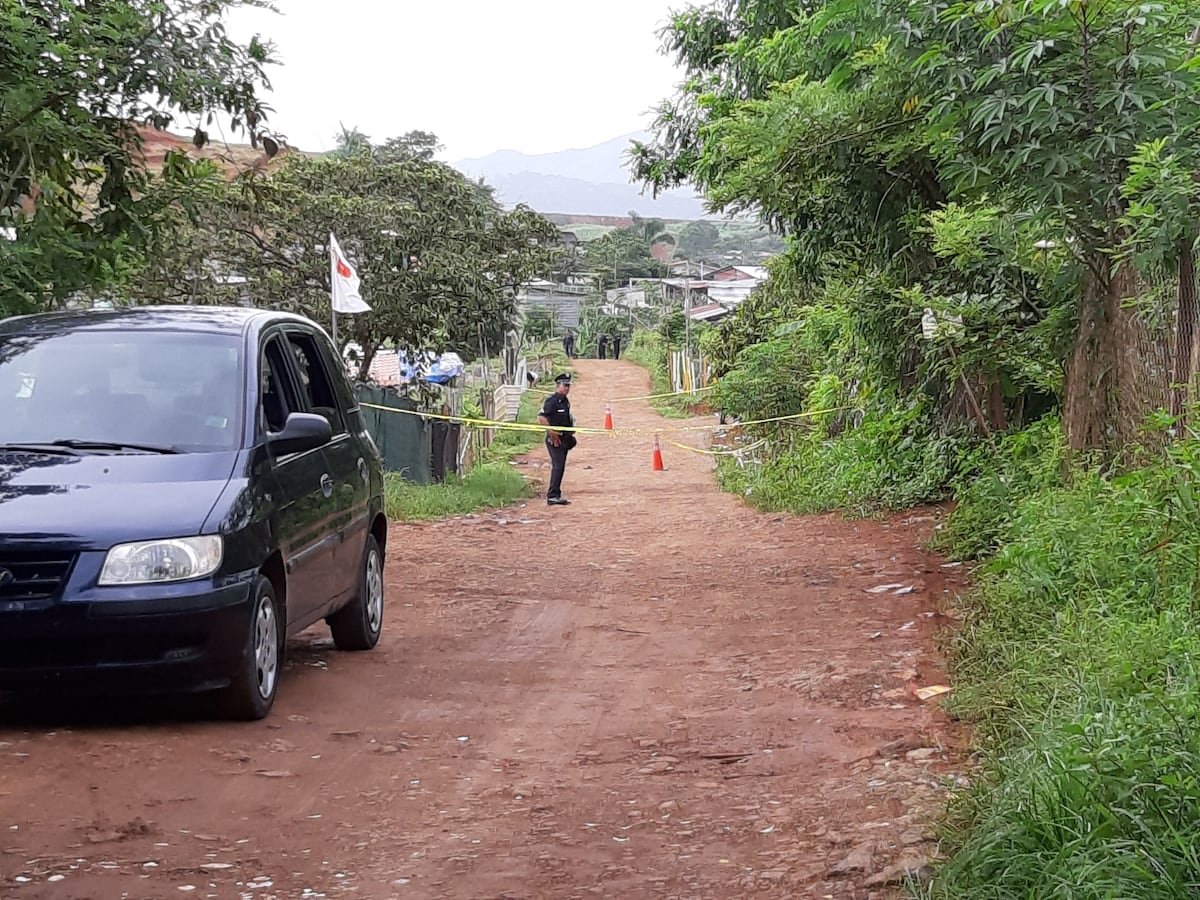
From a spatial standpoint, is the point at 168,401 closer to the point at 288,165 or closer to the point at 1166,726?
the point at 1166,726

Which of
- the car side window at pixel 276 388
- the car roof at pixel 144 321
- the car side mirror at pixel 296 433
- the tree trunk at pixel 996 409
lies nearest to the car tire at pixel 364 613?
the car side window at pixel 276 388

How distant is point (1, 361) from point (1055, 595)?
546 centimetres

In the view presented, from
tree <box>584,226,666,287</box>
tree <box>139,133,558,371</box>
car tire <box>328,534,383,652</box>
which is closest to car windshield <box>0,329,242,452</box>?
car tire <box>328,534,383,652</box>

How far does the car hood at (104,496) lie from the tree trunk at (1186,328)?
16.2 feet

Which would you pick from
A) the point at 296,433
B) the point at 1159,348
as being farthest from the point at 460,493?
the point at 296,433

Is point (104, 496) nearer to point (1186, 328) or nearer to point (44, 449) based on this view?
point (44, 449)

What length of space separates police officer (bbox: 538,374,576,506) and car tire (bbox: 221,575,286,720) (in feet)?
44.2

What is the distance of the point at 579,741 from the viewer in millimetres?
6195

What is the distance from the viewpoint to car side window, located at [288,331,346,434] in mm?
7812

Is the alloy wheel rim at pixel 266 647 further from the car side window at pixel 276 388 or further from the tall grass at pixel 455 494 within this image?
the tall grass at pixel 455 494

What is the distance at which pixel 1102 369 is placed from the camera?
948 centimetres

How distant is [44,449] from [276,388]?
1334 mm

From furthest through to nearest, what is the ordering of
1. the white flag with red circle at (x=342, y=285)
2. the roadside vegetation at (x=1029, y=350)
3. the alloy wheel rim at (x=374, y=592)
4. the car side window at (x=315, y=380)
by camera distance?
the white flag with red circle at (x=342, y=285) < the alloy wheel rim at (x=374, y=592) < the car side window at (x=315, y=380) < the roadside vegetation at (x=1029, y=350)

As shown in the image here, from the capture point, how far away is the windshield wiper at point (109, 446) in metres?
6.29
